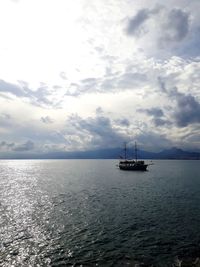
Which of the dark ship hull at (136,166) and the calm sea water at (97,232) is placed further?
the dark ship hull at (136,166)

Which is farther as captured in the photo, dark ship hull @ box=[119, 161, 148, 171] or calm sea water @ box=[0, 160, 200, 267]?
dark ship hull @ box=[119, 161, 148, 171]

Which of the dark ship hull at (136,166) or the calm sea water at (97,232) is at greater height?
the dark ship hull at (136,166)

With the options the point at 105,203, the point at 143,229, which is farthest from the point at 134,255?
the point at 105,203

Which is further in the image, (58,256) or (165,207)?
(165,207)

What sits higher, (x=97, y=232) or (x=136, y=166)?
(x=136, y=166)

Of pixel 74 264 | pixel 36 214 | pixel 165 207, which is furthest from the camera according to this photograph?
pixel 165 207

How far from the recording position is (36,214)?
52094 mm

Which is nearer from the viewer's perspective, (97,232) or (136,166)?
(97,232)

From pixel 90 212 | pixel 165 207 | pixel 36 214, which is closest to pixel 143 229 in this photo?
pixel 90 212

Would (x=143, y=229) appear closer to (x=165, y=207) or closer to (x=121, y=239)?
(x=121, y=239)

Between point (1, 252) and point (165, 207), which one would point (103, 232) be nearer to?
point (1, 252)

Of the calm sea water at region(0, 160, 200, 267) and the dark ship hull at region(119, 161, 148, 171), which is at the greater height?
the dark ship hull at region(119, 161, 148, 171)

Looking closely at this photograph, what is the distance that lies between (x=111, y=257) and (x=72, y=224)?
15.4 meters

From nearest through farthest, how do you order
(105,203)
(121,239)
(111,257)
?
(111,257)
(121,239)
(105,203)
